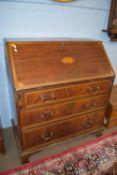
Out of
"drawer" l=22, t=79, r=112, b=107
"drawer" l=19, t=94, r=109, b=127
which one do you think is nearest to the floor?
"drawer" l=19, t=94, r=109, b=127

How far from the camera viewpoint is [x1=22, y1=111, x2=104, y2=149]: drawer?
1.45 meters

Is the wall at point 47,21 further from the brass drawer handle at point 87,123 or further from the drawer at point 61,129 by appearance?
the brass drawer handle at point 87,123

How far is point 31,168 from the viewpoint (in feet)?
4.93

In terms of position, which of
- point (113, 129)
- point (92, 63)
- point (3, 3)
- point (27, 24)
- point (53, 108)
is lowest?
point (113, 129)

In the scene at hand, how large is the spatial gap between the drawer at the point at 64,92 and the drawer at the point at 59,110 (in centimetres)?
7

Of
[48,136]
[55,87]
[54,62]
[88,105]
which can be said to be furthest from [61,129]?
[54,62]

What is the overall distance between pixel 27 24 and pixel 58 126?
3.36 feet

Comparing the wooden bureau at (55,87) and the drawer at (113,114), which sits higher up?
the wooden bureau at (55,87)

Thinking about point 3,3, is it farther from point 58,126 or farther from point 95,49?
point 58,126

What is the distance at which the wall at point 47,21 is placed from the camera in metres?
1.45

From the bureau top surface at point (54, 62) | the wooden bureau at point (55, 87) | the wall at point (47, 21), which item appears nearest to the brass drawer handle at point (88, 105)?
the wooden bureau at point (55, 87)

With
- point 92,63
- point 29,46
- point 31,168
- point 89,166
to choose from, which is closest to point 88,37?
point 92,63

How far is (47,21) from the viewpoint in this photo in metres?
1.58

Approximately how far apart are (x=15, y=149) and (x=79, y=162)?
69cm
